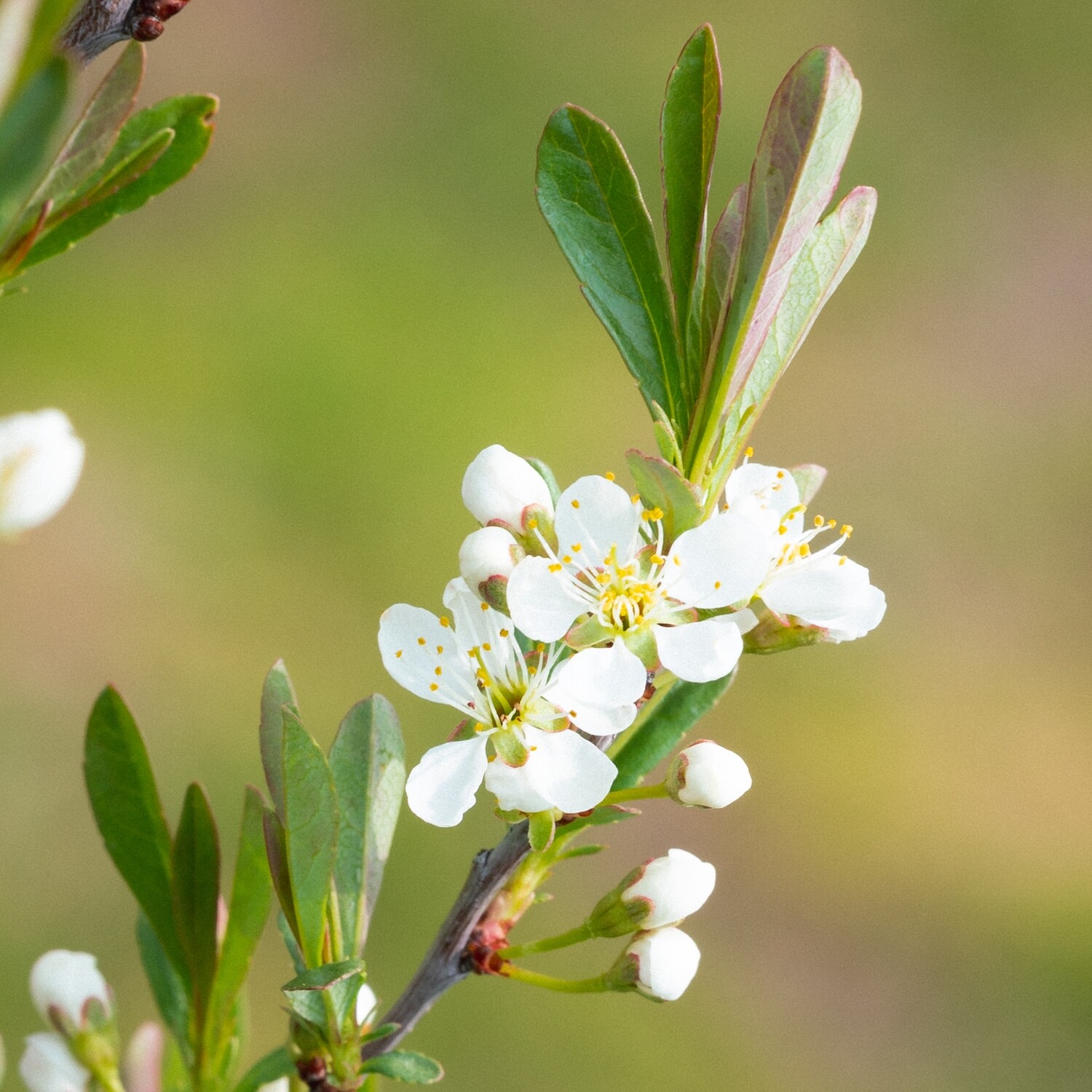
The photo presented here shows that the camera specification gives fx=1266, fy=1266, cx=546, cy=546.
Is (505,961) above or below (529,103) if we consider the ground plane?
below

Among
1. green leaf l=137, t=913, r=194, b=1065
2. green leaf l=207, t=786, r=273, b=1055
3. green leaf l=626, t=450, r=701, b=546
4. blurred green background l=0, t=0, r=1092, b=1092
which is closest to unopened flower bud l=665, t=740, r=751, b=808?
green leaf l=626, t=450, r=701, b=546

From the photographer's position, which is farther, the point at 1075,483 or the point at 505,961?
the point at 1075,483

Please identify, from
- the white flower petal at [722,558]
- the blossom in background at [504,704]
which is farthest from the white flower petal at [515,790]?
the white flower petal at [722,558]

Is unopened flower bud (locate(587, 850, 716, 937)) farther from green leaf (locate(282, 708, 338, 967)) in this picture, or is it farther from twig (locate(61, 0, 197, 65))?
twig (locate(61, 0, 197, 65))

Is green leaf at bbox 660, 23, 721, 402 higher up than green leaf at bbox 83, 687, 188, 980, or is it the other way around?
green leaf at bbox 660, 23, 721, 402

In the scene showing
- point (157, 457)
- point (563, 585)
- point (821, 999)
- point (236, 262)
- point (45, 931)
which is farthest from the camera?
point (236, 262)

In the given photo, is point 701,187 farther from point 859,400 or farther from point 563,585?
point 859,400

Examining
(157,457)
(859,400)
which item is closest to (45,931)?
(157,457)

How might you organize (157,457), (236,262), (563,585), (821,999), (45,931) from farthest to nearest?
(236,262), (157,457), (821,999), (45,931), (563,585)
